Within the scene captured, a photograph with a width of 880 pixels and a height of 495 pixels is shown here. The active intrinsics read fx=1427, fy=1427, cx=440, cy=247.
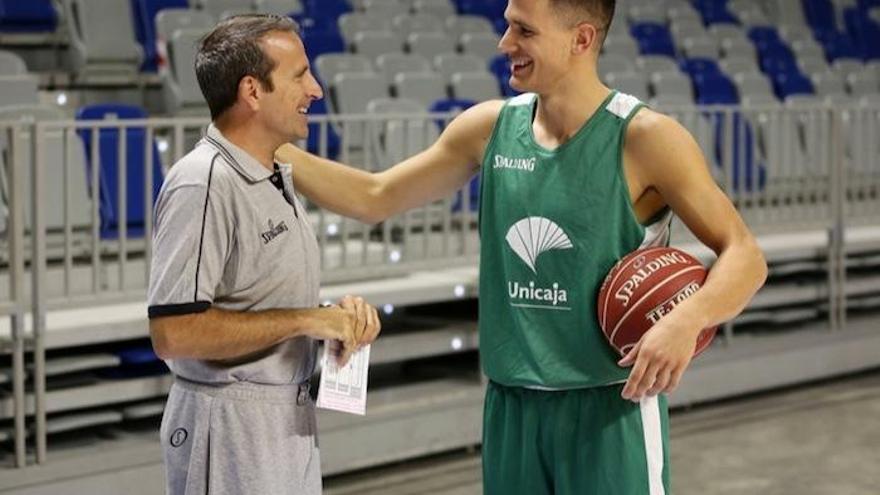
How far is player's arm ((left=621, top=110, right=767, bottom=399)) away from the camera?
8.44ft

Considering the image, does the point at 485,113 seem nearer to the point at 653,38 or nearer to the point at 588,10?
the point at 588,10

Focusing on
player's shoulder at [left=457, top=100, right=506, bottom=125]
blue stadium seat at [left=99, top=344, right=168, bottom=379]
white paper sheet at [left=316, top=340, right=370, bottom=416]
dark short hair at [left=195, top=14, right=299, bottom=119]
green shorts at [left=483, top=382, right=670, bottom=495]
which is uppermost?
dark short hair at [left=195, top=14, right=299, bottom=119]

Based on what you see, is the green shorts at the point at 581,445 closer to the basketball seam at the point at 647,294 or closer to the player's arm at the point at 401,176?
the basketball seam at the point at 647,294

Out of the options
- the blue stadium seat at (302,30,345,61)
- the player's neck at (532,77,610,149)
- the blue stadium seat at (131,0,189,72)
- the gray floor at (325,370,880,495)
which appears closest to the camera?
the player's neck at (532,77,610,149)

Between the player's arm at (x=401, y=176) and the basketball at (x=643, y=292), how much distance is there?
513 mm

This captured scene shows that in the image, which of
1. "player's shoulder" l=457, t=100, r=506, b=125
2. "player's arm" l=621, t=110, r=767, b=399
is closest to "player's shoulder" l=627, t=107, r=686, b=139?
"player's arm" l=621, t=110, r=767, b=399

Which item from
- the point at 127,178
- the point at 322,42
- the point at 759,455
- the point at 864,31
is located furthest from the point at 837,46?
the point at 127,178

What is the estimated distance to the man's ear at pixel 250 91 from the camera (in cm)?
262

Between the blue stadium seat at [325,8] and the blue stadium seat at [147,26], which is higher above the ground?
the blue stadium seat at [325,8]

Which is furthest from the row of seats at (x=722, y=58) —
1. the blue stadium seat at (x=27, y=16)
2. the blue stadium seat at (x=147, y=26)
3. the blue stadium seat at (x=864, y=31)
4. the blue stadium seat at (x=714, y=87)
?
the blue stadium seat at (x=27, y=16)

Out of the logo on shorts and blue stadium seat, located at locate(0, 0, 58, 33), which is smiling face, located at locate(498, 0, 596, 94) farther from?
blue stadium seat, located at locate(0, 0, 58, 33)

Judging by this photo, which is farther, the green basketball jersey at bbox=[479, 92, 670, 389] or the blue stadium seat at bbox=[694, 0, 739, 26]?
the blue stadium seat at bbox=[694, 0, 739, 26]

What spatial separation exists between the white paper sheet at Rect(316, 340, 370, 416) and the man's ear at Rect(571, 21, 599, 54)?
0.73m

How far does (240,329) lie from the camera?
2.59 metres
